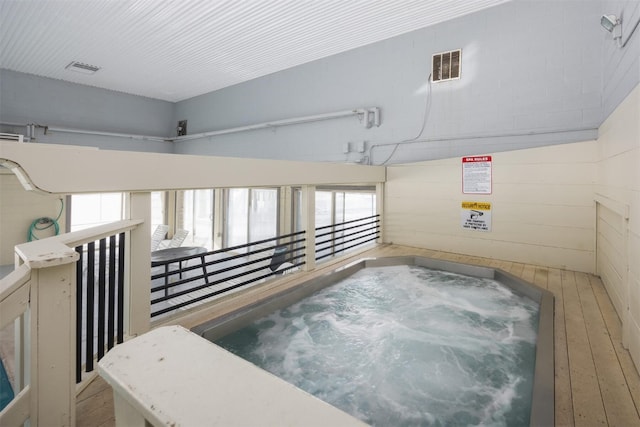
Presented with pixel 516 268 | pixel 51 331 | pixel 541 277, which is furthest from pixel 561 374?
pixel 51 331

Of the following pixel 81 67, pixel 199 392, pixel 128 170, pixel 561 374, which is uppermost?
pixel 81 67

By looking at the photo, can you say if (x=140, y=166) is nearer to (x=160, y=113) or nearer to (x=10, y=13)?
(x=10, y=13)

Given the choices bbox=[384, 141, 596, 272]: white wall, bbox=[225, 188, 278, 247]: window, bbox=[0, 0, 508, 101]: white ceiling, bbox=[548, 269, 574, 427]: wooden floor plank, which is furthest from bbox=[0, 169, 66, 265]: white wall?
bbox=[548, 269, 574, 427]: wooden floor plank

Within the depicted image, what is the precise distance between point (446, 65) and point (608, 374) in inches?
147

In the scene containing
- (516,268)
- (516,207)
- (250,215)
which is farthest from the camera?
(250,215)

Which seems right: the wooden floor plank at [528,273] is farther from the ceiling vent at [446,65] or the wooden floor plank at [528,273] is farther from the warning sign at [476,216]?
the ceiling vent at [446,65]

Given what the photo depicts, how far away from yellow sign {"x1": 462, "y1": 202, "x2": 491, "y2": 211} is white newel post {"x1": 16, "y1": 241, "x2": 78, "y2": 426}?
152 inches

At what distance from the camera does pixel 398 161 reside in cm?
462

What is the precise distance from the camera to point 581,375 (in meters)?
1.60

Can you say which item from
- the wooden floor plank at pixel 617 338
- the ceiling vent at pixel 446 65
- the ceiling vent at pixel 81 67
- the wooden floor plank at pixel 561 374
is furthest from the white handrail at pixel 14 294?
the ceiling vent at pixel 81 67

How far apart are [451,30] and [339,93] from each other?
1.82 metres

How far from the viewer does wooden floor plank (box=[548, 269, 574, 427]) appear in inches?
52.6

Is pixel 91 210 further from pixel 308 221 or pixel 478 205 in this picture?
pixel 478 205

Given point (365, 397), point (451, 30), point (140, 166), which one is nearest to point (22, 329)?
point (140, 166)
